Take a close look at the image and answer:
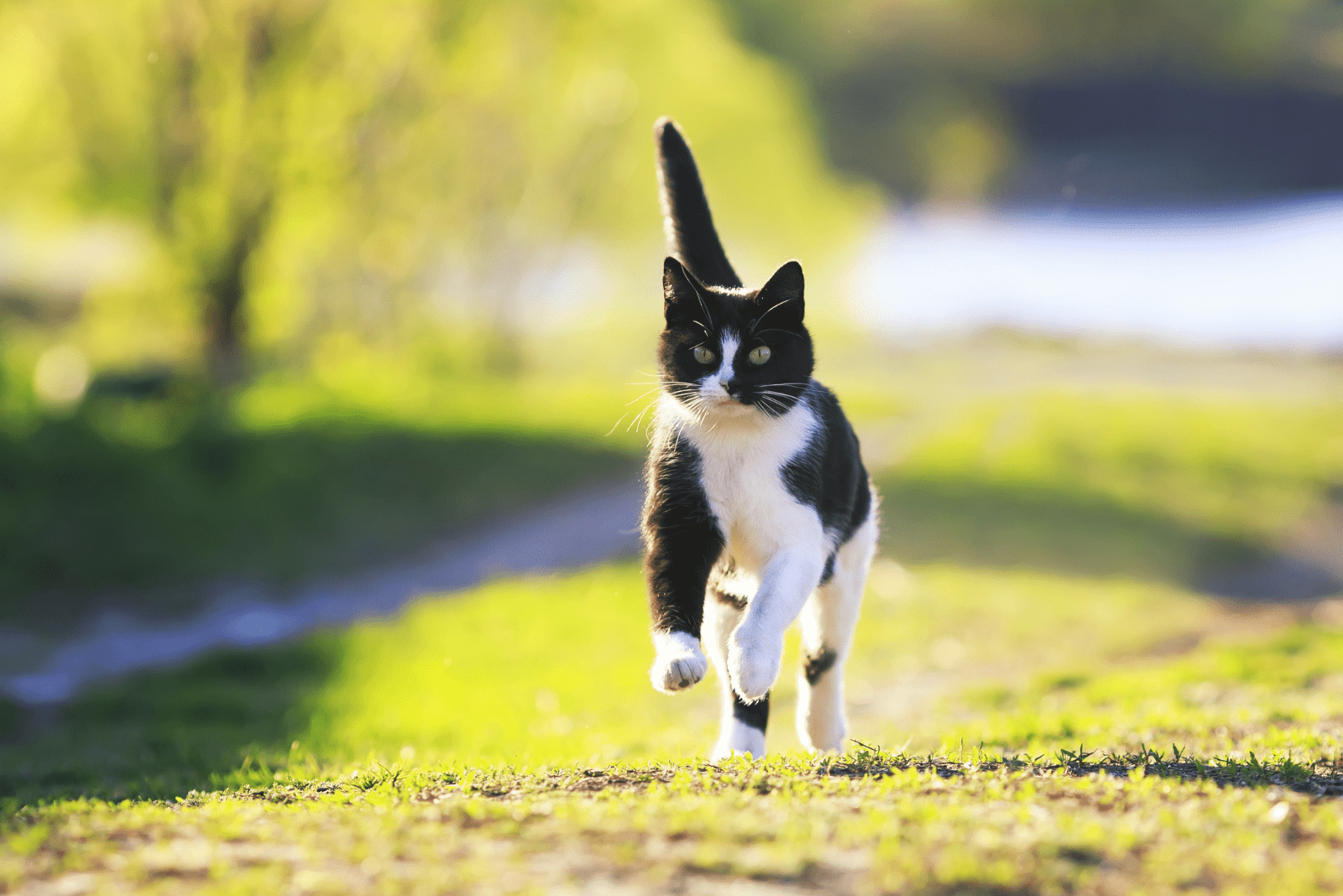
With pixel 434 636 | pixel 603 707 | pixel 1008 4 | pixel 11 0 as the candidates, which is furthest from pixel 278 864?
pixel 1008 4

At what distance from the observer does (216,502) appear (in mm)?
13898

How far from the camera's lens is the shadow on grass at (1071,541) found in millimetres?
14602

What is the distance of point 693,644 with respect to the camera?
12.7 ft

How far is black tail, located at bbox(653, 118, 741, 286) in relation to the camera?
494 centimetres

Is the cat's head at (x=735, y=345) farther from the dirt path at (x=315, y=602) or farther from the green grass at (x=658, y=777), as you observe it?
the dirt path at (x=315, y=602)

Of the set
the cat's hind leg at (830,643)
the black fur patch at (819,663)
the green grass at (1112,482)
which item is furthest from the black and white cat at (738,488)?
the green grass at (1112,482)

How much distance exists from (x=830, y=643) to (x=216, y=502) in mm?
11220

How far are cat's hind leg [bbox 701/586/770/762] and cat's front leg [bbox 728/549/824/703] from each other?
0.44 meters

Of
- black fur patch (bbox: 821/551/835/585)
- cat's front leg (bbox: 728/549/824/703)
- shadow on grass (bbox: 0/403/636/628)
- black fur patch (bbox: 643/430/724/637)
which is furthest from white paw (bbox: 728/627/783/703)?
shadow on grass (bbox: 0/403/636/628)

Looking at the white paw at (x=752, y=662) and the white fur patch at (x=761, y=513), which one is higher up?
the white fur patch at (x=761, y=513)

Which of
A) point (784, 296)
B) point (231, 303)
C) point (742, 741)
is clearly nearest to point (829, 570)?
point (742, 741)

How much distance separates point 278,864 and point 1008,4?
1277 inches

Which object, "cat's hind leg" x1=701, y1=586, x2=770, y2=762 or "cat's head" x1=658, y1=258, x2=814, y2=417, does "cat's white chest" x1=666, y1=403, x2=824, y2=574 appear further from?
"cat's hind leg" x1=701, y1=586, x2=770, y2=762

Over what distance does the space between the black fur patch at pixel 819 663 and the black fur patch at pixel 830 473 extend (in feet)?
1.22
